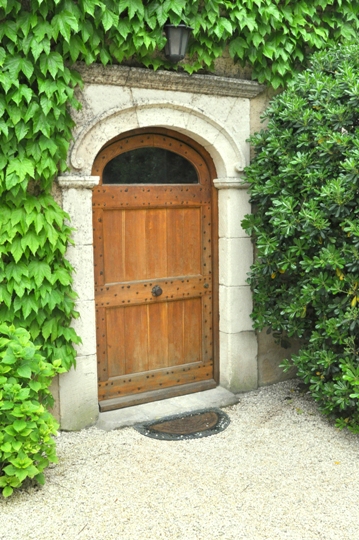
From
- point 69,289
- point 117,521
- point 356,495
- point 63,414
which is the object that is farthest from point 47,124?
point 356,495

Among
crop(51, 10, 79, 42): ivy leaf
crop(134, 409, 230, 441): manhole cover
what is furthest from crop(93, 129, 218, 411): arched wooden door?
crop(51, 10, 79, 42): ivy leaf

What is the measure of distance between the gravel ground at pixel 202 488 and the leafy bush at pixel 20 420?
0.21 metres

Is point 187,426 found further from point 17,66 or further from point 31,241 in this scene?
point 17,66

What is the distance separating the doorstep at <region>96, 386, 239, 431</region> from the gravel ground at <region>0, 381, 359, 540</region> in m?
0.11

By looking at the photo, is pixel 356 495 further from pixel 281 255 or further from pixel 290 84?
pixel 290 84

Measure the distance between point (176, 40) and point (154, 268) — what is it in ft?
6.01

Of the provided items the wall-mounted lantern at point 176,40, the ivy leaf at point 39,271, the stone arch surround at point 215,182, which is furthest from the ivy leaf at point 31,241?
the wall-mounted lantern at point 176,40

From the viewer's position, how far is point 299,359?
4.46 meters

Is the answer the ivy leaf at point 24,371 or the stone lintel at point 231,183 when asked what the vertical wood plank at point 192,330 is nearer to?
the stone lintel at point 231,183

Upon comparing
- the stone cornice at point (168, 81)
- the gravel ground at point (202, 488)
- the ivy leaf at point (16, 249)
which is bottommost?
the gravel ground at point (202, 488)

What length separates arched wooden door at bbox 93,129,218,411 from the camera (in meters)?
4.57

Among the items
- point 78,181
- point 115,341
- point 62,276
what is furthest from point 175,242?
point 62,276

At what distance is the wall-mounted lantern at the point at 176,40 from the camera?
4.15 m

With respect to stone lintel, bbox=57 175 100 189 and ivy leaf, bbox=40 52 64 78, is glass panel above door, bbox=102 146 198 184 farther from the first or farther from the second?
ivy leaf, bbox=40 52 64 78
